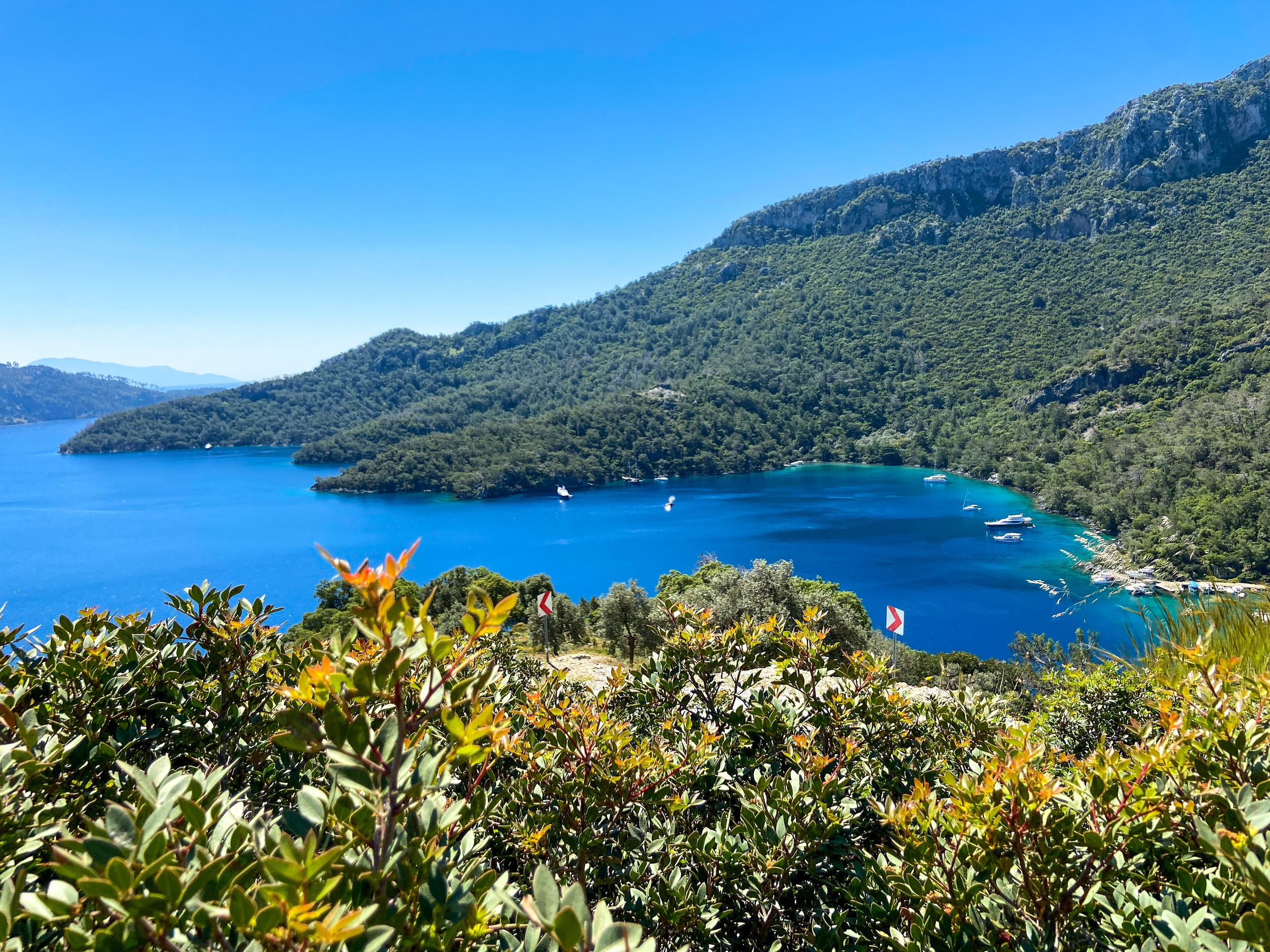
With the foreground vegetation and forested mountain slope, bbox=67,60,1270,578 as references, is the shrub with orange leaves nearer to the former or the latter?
the foreground vegetation

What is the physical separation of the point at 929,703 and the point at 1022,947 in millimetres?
1922

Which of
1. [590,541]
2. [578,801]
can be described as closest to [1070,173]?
[590,541]

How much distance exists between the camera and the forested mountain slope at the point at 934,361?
180ft

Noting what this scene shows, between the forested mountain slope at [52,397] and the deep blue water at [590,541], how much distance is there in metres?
117

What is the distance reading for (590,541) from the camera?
51125mm

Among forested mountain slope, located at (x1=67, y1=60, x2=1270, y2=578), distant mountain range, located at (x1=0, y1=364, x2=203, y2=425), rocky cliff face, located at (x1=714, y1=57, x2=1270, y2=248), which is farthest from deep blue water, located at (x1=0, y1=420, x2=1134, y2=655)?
distant mountain range, located at (x1=0, y1=364, x2=203, y2=425)

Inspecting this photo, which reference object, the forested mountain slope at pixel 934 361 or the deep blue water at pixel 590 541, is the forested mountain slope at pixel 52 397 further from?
the deep blue water at pixel 590 541

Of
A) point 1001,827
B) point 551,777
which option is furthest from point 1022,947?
point 551,777

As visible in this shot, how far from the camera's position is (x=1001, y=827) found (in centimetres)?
142

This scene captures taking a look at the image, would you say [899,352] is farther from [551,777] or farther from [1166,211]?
[551,777]

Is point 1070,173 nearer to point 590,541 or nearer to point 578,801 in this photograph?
point 590,541

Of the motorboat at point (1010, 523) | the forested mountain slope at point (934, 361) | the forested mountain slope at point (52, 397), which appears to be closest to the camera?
the motorboat at point (1010, 523)

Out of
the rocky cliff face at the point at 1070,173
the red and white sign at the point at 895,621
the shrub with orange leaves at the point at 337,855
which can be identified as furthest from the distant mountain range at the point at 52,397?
the shrub with orange leaves at the point at 337,855

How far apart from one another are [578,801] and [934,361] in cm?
10251
